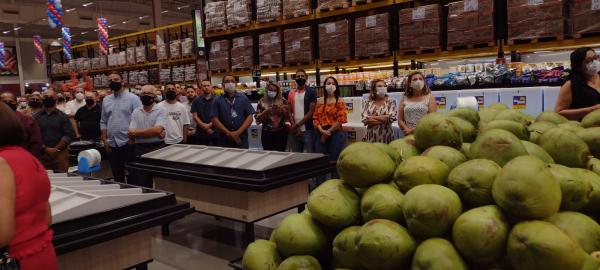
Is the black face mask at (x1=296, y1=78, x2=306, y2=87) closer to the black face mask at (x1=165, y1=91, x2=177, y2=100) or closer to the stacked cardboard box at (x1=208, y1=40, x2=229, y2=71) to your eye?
the black face mask at (x1=165, y1=91, x2=177, y2=100)

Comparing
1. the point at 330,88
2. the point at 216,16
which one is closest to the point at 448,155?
the point at 330,88

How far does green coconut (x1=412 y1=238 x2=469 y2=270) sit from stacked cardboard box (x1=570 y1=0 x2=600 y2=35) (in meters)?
5.51

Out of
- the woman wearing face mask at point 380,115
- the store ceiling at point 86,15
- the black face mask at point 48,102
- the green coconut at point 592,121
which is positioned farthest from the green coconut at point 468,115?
the store ceiling at point 86,15

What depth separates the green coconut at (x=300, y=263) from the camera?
1.19 metres

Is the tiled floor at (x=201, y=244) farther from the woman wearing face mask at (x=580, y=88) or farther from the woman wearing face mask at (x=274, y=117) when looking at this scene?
the woman wearing face mask at (x=580, y=88)

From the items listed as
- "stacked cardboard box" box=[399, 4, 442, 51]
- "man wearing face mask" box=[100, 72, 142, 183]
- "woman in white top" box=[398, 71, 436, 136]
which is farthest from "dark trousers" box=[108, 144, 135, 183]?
"stacked cardboard box" box=[399, 4, 442, 51]

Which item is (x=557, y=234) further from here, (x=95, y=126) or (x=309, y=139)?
(x=95, y=126)

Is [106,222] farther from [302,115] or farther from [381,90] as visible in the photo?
[302,115]

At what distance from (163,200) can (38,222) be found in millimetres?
1109

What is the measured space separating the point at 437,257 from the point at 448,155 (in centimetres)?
39

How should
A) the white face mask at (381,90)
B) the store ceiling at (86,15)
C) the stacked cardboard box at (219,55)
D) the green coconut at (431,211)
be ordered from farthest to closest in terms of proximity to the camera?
the store ceiling at (86,15) < the stacked cardboard box at (219,55) < the white face mask at (381,90) < the green coconut at (431,211)

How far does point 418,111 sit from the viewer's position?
497 cm

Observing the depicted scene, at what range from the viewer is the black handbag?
1.87m

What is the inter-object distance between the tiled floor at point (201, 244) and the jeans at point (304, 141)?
1225 mm
